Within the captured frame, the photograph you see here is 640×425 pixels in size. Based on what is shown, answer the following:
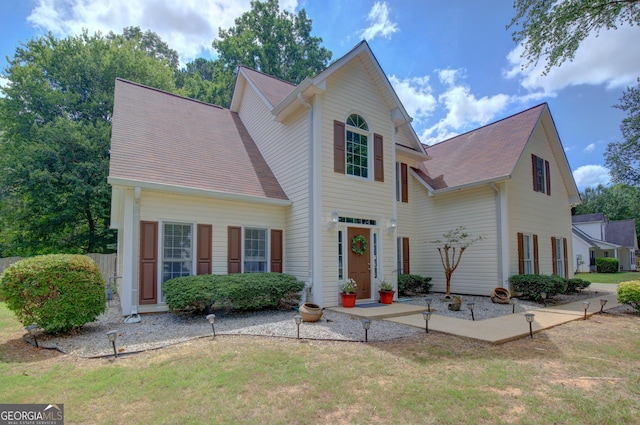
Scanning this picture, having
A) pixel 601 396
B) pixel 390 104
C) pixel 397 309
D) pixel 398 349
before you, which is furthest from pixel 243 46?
pixel 601 396

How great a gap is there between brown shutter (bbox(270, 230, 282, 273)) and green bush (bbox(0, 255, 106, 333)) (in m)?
4.50

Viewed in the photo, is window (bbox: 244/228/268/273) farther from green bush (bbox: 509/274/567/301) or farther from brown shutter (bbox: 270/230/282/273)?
green bush (bbox: 509/274/567/301)

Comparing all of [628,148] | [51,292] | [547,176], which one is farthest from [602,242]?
[51,292]

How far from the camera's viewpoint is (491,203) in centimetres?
1159

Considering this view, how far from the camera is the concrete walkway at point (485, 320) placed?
6.32 m

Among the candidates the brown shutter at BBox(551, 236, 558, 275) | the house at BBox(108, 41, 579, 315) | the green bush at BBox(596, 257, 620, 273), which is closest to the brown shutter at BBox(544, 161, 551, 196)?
the house at BBox(108, 41, 579, 315)

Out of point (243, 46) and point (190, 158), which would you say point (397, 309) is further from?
point (243, 46)

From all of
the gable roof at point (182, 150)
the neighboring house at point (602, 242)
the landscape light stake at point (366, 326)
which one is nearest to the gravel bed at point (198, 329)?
the landscape light stake at point (366, 326)

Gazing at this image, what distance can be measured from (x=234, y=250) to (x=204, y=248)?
0.82 metres

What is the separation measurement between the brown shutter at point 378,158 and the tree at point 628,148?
2027cm

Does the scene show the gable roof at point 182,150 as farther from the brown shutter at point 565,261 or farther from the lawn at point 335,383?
the brown shutter at point 565,261

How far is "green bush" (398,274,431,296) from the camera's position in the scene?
1151 centimetres

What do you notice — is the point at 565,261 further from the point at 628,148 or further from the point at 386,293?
the point at 628,148

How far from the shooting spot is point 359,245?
31.4 feet
